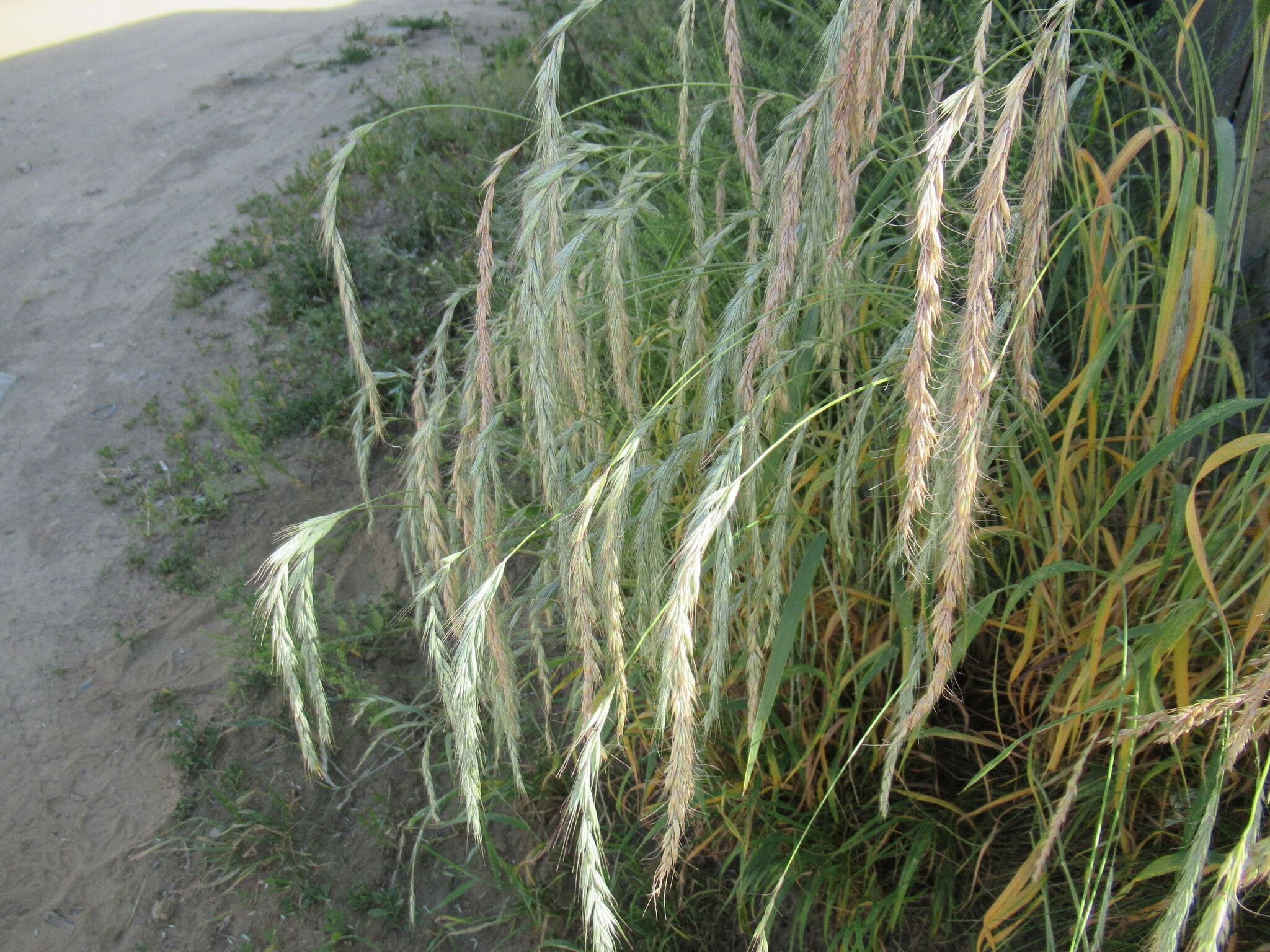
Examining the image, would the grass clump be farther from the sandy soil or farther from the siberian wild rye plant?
the siberian wild rye plant

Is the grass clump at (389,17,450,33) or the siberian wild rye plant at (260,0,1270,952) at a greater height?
the grass clump at (389,17,450,33)

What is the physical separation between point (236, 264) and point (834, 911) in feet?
12.7

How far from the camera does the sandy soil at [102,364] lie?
8.16 ft

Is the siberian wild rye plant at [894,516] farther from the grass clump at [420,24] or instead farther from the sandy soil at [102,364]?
the grass clump at [420,24]

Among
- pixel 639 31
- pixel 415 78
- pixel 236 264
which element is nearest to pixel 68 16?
pixel 415 78

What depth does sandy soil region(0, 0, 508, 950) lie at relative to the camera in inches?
98.0

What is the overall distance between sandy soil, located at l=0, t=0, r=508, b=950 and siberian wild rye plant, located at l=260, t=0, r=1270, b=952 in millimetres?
1188

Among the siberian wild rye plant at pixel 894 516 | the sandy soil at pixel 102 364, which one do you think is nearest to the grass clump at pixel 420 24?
the sandy soil at pixel 102 364

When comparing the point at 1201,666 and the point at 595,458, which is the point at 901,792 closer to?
the point at 1201,666

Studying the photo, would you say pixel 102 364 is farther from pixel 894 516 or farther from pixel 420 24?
pixel 420 24

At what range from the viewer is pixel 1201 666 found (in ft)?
5.00

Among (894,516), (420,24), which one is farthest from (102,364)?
(420,24)

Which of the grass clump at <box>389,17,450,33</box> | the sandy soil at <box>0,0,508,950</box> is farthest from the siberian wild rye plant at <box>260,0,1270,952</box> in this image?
the grass clump at <box>389,17,450,33</box>

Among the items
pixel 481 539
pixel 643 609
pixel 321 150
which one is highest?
pixel 321 150
